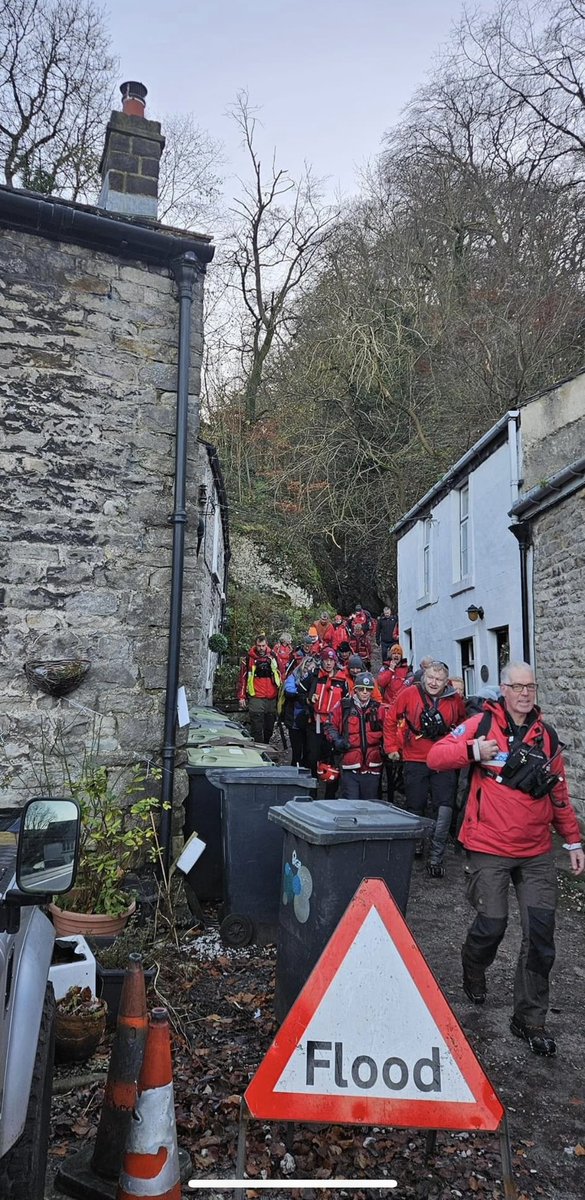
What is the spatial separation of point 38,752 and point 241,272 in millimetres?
27111

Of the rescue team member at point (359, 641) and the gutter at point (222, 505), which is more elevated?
the gutter at point (222, 505)

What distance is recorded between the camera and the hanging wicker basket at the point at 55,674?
5527 mm

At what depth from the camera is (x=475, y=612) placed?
41.4 ft

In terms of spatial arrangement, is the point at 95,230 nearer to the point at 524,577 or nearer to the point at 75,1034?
the point at 75,1034

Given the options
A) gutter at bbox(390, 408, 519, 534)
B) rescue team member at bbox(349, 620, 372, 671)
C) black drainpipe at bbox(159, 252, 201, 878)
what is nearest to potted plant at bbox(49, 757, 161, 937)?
black drainpipe at bbox(159, 252, 201, 878)

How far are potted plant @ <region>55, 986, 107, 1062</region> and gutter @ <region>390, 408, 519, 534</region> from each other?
9310 mm

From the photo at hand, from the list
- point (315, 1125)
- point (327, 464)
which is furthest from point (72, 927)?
point (327, 464)

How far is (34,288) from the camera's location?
571cm

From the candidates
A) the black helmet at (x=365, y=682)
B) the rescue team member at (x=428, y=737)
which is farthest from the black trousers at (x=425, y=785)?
the black helmet at (x=365, y=682)

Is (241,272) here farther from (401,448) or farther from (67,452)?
(67,452)

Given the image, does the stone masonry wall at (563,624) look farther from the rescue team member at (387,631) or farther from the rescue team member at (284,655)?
the rescue team member at (387,631)

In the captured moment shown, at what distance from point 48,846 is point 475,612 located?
436 inches

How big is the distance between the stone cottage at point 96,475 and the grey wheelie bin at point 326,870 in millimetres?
2112

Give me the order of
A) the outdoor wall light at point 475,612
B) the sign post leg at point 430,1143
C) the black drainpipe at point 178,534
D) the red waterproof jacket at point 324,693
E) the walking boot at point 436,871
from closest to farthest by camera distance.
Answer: the sign post leg at point 430,1143 → the black drainpipe at point 178,534 → the walking boot at point 436,871 → the red waterproof jacket at point 324,693 → the outdoor wall light at point 475,612
